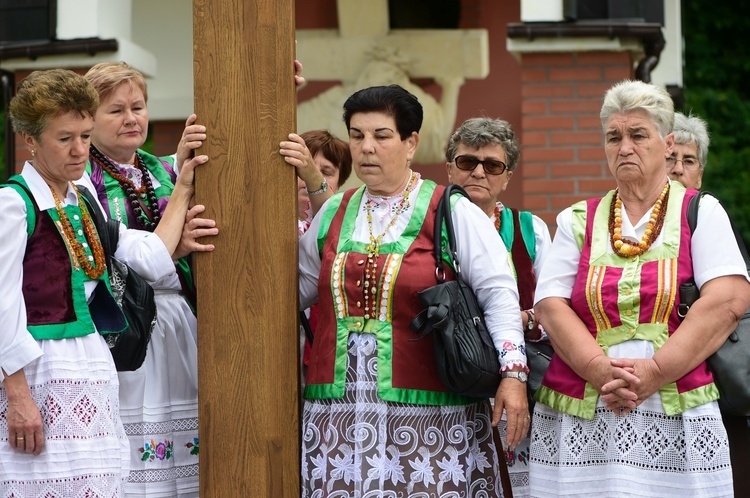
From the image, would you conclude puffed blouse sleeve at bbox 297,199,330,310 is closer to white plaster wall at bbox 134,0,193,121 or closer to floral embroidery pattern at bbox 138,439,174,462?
floral embroidery pattern at bbox 138,439,174,462

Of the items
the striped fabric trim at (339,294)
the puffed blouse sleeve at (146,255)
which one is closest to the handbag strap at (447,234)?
the striped fabric trim at (339,294)

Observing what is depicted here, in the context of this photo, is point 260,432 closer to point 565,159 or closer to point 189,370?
point 189,370

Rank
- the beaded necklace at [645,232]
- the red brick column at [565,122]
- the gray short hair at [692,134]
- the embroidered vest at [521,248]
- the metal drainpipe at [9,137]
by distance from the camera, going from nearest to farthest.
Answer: the beaded necklace at [645,232] < the embroidered vest at [521,248] < the gray short hair at [692,134] < the red brick column at [565,122] < the metal drainpipe at [9,137]

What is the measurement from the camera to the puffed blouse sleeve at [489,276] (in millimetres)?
4305

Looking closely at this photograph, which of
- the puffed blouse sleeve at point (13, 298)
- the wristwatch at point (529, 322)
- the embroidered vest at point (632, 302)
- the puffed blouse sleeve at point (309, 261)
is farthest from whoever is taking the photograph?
the wristwatch at point (529, 322)

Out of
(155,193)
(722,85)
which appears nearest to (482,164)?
(155,193)

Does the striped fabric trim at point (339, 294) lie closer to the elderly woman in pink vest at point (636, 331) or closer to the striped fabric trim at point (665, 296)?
the elderly woman in pink vest at point (636, 331)

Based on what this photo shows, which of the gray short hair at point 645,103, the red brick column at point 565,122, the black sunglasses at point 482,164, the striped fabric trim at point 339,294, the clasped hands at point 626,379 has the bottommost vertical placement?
the clasped hands at point 626,379

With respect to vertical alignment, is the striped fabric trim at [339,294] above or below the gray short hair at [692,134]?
below

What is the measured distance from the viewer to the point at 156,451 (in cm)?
448

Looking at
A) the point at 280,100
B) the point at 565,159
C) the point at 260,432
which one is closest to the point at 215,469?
the point at 260,432

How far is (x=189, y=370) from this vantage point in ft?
15.2

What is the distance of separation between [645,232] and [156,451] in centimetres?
190

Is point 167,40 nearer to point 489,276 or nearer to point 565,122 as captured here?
point 565,122
